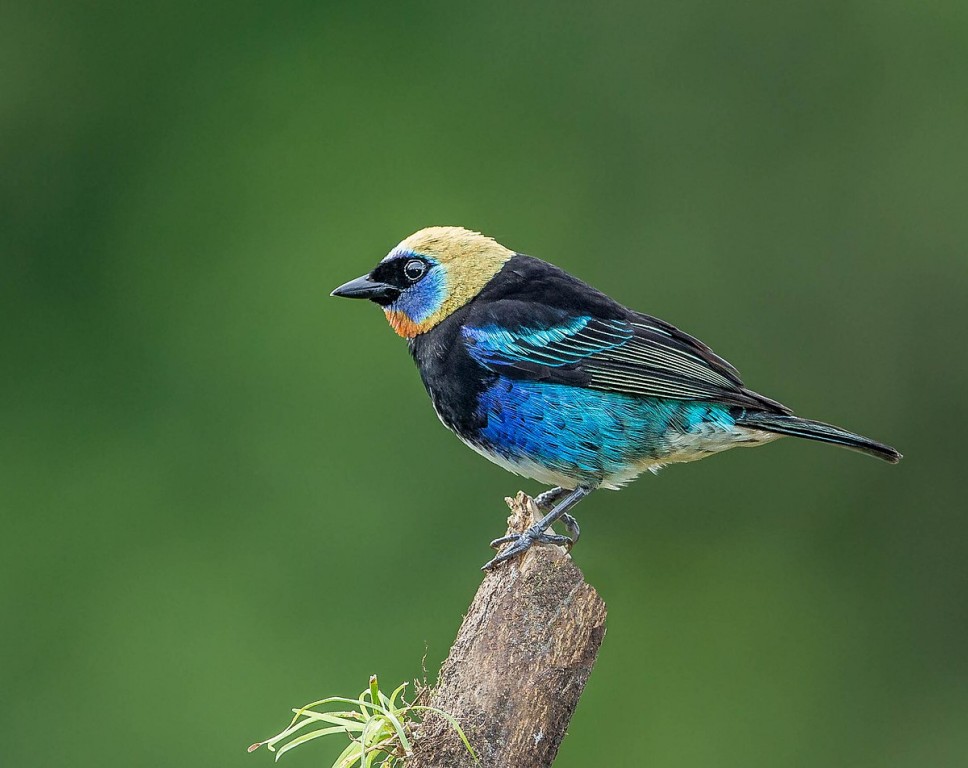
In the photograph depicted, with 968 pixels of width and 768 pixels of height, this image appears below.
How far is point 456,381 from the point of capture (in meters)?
4.95

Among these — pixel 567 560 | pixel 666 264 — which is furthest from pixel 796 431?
pixel 666 264

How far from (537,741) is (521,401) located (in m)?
1.74

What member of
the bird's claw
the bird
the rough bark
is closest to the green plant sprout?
the rough bark

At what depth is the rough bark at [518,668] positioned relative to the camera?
11.2ft

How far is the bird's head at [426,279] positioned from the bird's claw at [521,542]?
1.13 meters

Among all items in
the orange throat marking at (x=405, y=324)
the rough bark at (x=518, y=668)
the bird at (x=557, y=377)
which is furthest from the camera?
the orange throat marking at (x=405, y=324)

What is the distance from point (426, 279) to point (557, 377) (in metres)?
0.70

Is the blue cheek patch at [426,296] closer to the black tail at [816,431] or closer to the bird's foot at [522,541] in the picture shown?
the bird's foot at [522,541]

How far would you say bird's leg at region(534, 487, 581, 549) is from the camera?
5090 mm

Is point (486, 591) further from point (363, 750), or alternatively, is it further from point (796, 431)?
point (796, 431)

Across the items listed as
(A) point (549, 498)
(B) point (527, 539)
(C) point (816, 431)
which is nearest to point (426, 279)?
(A) point (549, 498)

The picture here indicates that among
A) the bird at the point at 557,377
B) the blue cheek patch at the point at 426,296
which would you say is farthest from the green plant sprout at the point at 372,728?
the blue cheek patch at the point at 426,296

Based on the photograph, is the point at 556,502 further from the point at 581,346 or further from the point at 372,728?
the point at 372,728

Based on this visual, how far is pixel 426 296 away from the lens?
5.19 meters
